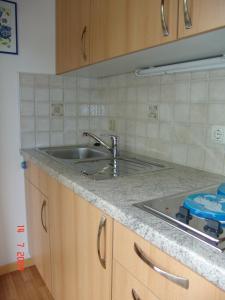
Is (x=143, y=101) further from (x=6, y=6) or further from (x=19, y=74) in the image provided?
(x=6, y=6)

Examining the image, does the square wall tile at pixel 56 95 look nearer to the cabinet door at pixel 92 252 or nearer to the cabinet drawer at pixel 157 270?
the cabinet door at pixel 92 252

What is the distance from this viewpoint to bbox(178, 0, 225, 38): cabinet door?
2.48 feet

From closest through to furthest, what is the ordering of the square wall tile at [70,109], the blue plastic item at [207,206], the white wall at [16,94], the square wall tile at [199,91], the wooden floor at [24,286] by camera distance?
the blue plastic item at [207,206] < the square wall tile at [199,91] < the wooden floor at [24,286] < the white wall at [16,94] < the square wall tile at [70,109]

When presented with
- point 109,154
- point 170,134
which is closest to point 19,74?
point 109,154

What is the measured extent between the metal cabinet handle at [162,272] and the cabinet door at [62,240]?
45 cm

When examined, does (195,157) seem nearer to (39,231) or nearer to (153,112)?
(153,112)

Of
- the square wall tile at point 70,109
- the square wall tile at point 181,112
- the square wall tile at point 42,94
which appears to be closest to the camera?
the square wall tile at point 181,112

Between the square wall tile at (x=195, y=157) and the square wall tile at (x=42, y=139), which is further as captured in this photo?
the square wall tile at (x=42, y=139)

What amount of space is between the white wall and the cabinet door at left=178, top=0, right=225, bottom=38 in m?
1.24

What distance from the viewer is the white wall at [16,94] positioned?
69.2 inches

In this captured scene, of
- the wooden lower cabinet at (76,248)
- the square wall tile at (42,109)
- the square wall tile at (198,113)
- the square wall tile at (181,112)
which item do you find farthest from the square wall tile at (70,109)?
the square wall tile at (198,113)

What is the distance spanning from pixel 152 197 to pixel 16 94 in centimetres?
133

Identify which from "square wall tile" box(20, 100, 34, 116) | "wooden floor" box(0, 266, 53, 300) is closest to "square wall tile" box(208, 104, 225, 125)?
"square wall tile" box(20, 100, 34, 116)

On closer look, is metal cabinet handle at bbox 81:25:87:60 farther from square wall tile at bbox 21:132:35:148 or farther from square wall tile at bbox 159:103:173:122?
square wall tile at bbox 21:132:35:148
